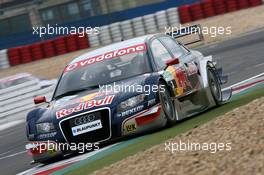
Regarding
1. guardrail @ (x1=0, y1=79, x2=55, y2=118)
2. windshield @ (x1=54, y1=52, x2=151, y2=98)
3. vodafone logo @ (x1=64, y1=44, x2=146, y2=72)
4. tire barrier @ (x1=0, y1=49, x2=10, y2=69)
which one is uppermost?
vodafone logo @ (x1=64, y1=44, x2=146, y2=72)

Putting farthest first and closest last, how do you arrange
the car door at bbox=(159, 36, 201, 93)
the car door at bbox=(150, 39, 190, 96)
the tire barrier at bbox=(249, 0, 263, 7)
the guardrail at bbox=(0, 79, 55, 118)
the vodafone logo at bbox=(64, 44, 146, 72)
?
1. the tire barrier at bbox=(249, 0, 263, 7)
2. the guardrail at bbox=(0, 79, 55, 118)
3. the car door at bbox=(159, 36, 201, 93)
4. the vodafone logo at bbox=(64, 44, 146, 72)
5. the car door at bbox=(150, 39, 190, 96)

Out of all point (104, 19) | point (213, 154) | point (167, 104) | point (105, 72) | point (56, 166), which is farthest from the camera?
point (104, 19)

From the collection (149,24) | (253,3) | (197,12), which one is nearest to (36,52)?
(149,24)

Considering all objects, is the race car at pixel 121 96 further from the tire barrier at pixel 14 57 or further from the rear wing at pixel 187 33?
the tire barrier at pixel 14 57

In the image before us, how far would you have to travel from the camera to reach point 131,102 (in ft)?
33.8

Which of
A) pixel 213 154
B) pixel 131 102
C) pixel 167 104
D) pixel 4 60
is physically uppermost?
pixel 213 154

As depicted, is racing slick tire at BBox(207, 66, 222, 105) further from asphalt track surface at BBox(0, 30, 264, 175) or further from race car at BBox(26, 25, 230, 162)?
asphalt track surface at BBox(0, 30, 264, 175)

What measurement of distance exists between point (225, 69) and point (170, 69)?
1042 cm

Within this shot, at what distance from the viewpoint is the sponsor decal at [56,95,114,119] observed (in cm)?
1023

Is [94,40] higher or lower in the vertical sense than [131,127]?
lower

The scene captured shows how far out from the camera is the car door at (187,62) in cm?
1186

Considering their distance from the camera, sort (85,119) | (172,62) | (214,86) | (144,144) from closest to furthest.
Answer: (144,144) → (85,119) → (172,62) → (214,86)

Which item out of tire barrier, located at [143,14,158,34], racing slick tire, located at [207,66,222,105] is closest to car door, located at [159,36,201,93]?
racing slick tire, located at [207,66,222,105]

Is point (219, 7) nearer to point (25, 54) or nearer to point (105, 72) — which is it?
point (25, 54)
